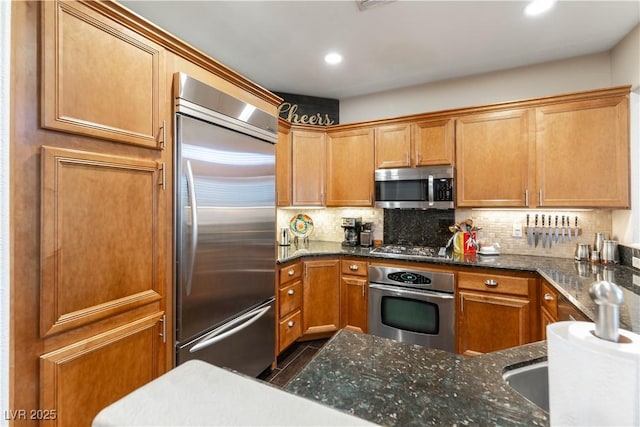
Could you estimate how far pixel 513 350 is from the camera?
2.88 feet

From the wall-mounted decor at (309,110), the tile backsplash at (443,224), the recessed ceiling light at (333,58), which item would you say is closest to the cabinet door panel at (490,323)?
the tile backsplash at (443,224)

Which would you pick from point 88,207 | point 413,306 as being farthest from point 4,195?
point 413,306

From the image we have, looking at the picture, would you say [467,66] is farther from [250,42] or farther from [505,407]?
[505,407]

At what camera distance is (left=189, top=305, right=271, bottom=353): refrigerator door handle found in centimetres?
168

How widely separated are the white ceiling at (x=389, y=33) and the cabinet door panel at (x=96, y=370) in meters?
2.01

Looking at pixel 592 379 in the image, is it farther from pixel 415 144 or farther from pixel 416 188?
pixel 415 144

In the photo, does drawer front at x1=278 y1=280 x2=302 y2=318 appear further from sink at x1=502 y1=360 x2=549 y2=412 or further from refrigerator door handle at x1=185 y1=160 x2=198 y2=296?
sink at x1=502 y1=360 x2=549 y2=412

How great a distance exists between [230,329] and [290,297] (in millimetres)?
838

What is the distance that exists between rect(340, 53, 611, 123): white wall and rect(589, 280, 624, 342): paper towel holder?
3.10 meters

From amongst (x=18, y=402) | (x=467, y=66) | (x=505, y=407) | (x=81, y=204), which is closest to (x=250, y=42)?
(x=81, y=204)

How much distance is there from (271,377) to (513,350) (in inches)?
78.4

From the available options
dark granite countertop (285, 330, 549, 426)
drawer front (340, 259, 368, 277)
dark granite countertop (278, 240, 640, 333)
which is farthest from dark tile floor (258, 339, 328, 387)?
dark granite countertop (285, 330, 549, 426)

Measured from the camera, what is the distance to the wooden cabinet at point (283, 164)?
2.98 metres

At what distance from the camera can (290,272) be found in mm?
2645
